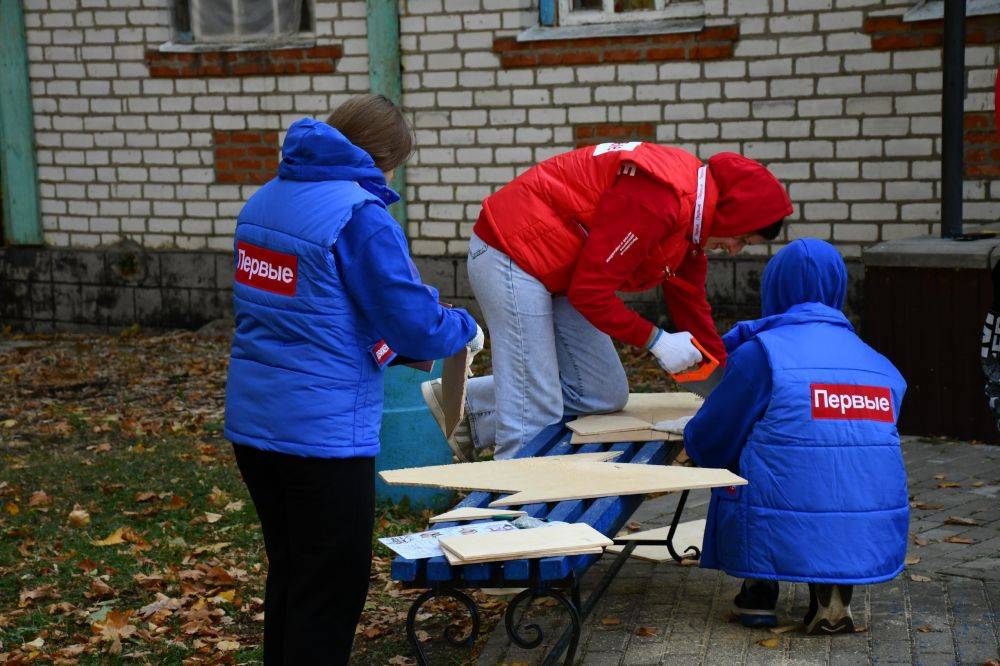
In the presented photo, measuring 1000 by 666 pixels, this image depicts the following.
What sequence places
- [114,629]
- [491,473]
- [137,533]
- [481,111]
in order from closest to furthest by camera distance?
[491,473], [114,629], [137,533], [481,111]

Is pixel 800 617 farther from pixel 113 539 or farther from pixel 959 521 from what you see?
pixel 113 539

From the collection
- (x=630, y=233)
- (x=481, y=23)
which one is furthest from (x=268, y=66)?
(x=630, y=233)

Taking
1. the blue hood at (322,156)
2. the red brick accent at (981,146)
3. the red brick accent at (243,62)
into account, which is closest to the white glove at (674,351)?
the blue hood at (322,156)

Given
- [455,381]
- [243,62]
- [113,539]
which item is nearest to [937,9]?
[243,62]

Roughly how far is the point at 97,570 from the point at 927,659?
10.2ft

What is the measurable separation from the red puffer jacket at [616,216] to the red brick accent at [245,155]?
6.54 meters

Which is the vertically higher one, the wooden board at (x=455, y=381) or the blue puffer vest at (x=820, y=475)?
the wooden board at (x=455, y=381)

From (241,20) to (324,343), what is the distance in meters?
8.54

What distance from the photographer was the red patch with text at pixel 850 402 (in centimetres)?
373

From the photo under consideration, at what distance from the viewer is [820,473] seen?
371 centimetres

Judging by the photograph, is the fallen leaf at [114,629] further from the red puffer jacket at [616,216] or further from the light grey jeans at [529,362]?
the red puffer jacket at [616,216]

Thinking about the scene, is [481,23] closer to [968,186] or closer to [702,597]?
[968,186]

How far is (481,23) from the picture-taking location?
9859 millimetres

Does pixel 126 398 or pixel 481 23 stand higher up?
pixel 481 23
